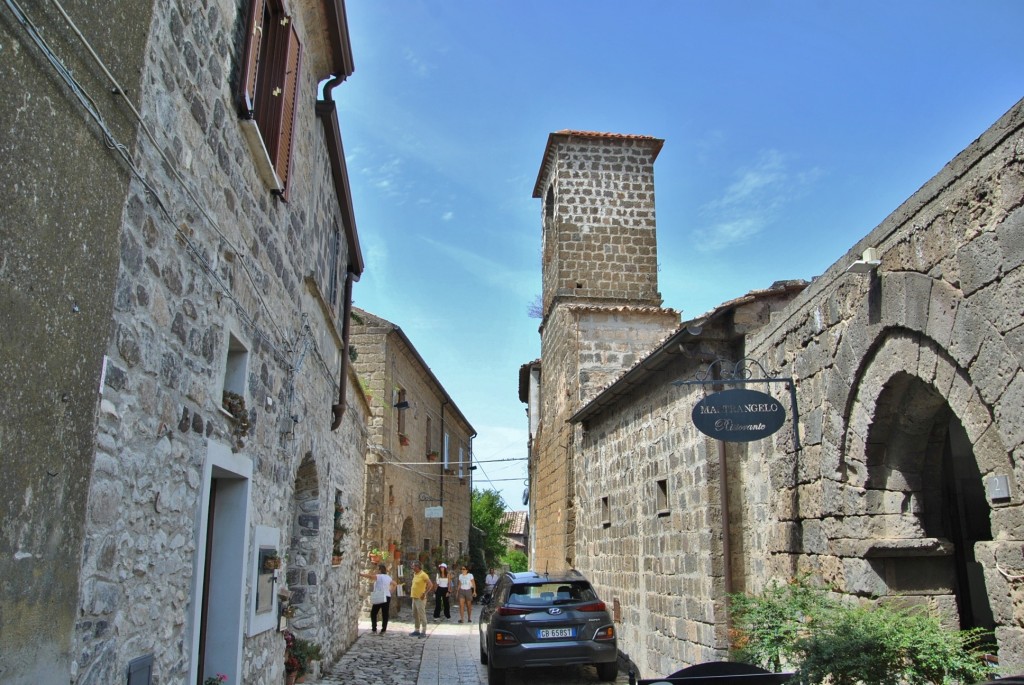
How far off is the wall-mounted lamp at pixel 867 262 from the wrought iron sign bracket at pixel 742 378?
1.43 m

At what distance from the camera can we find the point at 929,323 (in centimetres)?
469

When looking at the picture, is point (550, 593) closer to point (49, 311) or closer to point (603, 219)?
point (49, 311)

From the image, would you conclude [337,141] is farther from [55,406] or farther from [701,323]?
[55,406]

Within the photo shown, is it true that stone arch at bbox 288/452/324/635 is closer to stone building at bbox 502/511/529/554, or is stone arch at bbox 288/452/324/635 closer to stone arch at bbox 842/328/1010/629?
stone arch at bbox 842/328/1010/629

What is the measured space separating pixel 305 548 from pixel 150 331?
5.50 metres

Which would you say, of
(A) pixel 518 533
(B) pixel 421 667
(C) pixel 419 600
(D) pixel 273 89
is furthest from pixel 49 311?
(A) pixel 518 533

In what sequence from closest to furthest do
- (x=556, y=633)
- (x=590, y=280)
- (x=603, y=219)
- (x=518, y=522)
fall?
1. (x=556, y=633)
2. (x=590, y=280)
3. (x=603, y=219)
4. (x=518, y=522)

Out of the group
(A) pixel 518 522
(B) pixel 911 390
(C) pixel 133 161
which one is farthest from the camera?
(A) pixel 518 522

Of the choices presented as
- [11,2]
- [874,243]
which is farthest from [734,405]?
[11,2]

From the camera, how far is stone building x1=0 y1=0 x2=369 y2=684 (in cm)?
271

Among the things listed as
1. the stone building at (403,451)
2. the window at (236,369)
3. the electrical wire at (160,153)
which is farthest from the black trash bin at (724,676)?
the stone building at (403,451)

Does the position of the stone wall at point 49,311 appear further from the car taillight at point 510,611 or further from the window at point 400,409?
the window at point 400,409

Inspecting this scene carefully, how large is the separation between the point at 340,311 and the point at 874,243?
7.05 m

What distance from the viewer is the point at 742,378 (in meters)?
7.61
